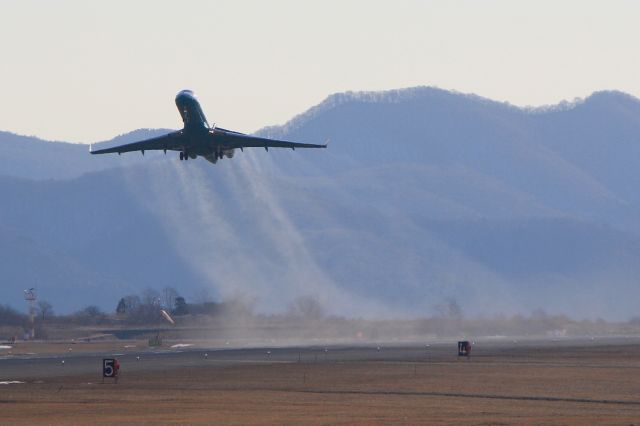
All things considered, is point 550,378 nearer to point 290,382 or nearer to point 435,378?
point 435,378

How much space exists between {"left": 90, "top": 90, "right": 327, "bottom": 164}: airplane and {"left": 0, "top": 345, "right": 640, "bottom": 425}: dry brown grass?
1644 cm

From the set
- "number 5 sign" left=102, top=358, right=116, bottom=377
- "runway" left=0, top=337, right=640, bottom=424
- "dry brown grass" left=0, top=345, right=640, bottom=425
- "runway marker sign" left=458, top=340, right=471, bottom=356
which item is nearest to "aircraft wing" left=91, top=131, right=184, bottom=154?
"runway" left=0, top=337, right=640, bottom=424

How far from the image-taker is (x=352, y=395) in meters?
86.5

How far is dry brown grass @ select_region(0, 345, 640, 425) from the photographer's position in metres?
72.9

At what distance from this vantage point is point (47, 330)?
617 feet

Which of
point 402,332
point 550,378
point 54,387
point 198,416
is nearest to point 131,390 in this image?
point 54,387

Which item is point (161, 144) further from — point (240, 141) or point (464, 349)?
point (464, 349)

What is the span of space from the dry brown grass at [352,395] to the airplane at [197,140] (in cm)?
1644

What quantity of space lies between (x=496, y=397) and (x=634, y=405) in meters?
8.69

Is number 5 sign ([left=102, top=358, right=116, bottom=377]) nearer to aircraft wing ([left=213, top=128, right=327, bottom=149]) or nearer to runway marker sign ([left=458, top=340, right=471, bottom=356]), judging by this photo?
aircraft wing ([left=213, top=128, right=327, bottom=149])

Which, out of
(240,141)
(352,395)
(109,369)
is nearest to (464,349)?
(240,141)

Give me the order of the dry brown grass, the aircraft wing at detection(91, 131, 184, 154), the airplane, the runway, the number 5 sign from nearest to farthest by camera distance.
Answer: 1. the dry brown grass
2. the runway
3. the number 5 sign
4. the airplane
5. the aircraft wing at detection(91, 131, 184, 154)

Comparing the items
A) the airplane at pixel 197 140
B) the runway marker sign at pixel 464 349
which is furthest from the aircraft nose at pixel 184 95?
the runway marker sign at pixel 464 349

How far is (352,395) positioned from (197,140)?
94.2ft
